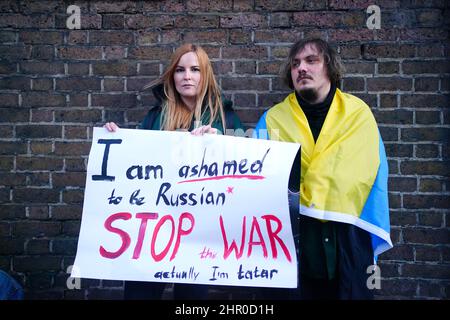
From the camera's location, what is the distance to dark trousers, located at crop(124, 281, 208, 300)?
2660mm

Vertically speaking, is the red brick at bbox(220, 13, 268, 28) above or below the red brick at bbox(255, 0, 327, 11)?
below

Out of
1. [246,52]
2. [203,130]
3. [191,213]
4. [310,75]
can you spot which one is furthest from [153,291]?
[246,52]

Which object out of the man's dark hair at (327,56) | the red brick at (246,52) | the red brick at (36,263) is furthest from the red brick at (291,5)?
the red brick at (36,263)

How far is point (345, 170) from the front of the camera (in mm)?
2553

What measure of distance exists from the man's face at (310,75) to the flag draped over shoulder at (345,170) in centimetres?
11

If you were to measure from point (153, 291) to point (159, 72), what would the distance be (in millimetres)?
1447

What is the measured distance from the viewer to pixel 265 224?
8.56ft

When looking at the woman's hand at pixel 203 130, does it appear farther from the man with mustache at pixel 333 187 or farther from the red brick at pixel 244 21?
the red brick at pixel 244 21

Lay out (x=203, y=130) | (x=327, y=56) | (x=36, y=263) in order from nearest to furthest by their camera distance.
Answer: (x=203, y=130) → (x=327, y=56) → (x=36, y=263)

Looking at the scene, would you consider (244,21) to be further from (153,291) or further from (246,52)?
(153,291)

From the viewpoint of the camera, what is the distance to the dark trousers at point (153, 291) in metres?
2.66

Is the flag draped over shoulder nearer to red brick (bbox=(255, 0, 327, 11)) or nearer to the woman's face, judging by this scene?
the woman's face

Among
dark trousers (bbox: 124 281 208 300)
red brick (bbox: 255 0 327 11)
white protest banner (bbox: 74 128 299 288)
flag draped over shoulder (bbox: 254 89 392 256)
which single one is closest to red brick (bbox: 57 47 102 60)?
white protest banner (bbox: 74 128 299 288)

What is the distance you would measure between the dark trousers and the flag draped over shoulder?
0.68 metres
